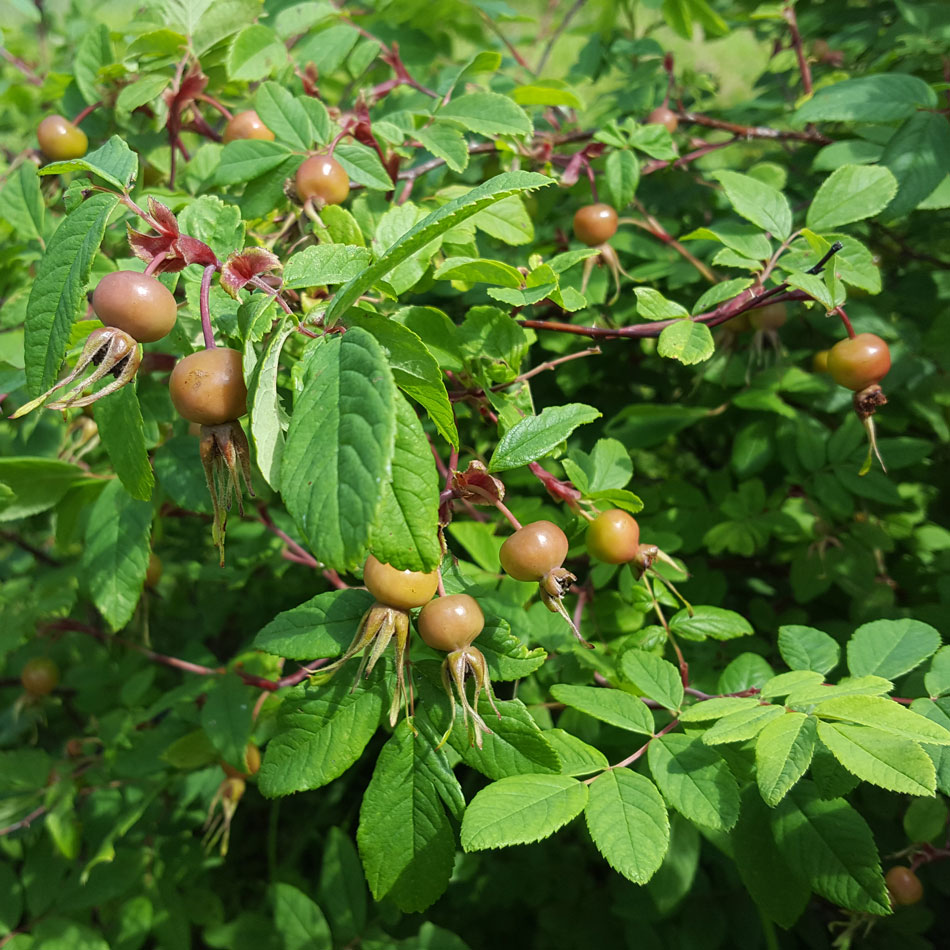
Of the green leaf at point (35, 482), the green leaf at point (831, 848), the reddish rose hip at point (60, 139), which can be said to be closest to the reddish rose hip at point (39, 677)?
the green leaf at point (35, 482)

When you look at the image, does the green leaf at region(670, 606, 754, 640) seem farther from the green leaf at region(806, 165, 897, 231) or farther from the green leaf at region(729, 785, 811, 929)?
the green leaf at region(806, 165, 897, 231)

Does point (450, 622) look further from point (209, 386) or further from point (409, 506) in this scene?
point (209, 386)

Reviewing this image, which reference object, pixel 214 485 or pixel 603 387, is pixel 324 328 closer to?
pixel 214 485

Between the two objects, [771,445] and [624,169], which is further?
[771,445]

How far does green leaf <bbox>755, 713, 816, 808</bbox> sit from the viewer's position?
2.80ft

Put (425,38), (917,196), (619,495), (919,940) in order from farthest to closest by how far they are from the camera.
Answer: (425,38)
(919,940)
(917,196)
(619,495)

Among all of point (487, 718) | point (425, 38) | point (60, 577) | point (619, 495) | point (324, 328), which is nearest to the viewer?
→ point (324, 328)

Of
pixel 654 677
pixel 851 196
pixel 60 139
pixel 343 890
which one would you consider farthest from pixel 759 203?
pixel 343 890

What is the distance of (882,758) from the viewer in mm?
875

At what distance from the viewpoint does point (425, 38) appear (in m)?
2.21

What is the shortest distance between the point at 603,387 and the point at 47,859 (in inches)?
77.5

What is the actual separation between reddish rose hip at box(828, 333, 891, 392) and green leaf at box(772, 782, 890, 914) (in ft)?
2.33

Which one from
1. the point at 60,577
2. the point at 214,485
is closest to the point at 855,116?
the point at 214,485

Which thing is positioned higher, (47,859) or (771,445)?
(771,445)
